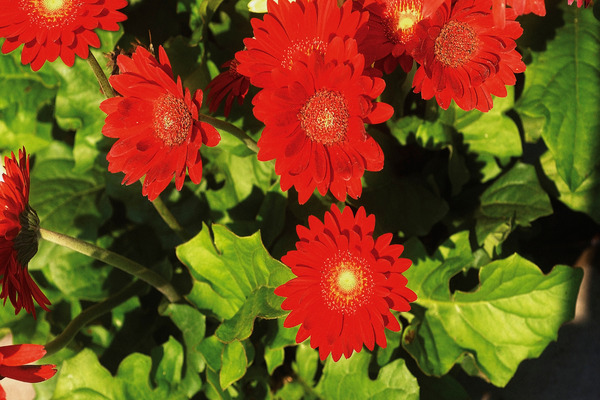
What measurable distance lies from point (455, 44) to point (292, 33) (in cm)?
28

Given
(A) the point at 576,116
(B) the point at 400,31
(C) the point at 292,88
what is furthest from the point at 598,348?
(C) the point at 292,88

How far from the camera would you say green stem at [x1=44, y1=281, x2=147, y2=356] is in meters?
1.16

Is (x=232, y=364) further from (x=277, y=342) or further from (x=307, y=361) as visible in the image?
(x=307, y=361)

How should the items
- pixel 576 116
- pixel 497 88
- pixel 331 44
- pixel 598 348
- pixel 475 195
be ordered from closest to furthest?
1. pixel 331 44
2. pixel 497 88
3. pixel 576 116
4. pixel 475 195
5. pixel 598 348

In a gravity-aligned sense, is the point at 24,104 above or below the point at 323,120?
below

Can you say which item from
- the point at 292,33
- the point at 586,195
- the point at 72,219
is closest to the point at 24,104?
the point at 72,219

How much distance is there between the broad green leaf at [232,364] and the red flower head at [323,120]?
1.53 feet

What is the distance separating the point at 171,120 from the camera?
946 millimetres

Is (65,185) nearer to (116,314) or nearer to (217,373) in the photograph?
(116,314)

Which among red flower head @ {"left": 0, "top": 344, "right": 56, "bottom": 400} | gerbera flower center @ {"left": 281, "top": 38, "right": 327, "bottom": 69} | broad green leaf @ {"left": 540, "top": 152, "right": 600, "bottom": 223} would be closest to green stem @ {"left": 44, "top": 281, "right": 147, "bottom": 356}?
red flower head @ {"left": 0, "top": 344, "right": 56, "bottom": 400}

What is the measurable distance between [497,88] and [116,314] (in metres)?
1.15

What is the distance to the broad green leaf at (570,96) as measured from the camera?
1309 mm

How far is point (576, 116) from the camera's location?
1.33 metres

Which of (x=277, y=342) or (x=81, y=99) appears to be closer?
(x=277, y=342)
